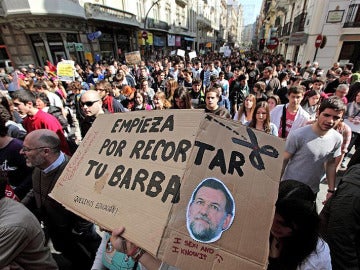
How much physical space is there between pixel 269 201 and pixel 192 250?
364 mm

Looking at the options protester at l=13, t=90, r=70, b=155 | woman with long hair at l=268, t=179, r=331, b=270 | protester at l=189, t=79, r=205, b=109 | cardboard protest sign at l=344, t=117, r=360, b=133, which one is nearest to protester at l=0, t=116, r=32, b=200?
protester at l=13, t=90, r=70, b=155

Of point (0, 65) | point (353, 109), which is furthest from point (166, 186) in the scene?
point (0, 65)

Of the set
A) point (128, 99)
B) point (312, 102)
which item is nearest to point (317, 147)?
point (312, 102)

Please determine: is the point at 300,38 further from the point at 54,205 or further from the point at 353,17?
the point at 54,205

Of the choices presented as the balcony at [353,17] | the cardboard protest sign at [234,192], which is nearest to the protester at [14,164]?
the cardboard protest sign at [234,192]

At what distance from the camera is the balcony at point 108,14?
1371 centimetres

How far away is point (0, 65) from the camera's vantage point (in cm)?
1308

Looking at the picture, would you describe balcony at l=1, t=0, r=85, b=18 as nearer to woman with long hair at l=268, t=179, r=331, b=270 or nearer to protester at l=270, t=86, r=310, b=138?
protester at l=270, t=86, r=310, b=138

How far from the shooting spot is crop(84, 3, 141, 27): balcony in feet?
45.0

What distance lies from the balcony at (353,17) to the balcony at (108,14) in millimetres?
15598

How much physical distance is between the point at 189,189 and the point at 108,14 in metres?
17.8

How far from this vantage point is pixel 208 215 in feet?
2.66

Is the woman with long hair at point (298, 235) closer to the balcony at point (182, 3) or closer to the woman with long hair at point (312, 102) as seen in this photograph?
the woman with long hair at point (312, 102)

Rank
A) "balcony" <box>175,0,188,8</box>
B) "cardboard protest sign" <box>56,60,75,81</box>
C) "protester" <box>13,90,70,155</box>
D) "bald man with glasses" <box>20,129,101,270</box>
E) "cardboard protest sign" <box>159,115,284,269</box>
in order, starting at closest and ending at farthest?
"cardboard protest sign" <box>159,115,284,269</box> → "bald man with glasses" <box>20,129,101,270</box> → "protester" <box>13,90,70,155</box> → "cardboard protest sign" <box>56,60,75,81</box> → "balcony" <box>175,0,188,8</box>
